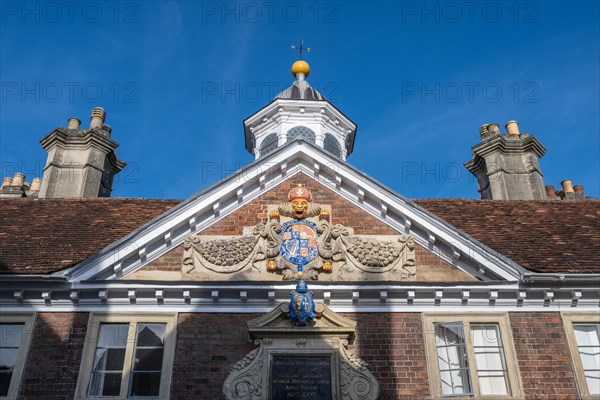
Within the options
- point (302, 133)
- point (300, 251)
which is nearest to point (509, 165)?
point (302, 133)

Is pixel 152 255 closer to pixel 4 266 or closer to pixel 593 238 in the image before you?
pixel 4 266

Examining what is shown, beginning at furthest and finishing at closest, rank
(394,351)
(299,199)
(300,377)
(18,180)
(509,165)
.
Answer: (18,180) → (509,165) → (299,199) → (394,351) → (300,377)

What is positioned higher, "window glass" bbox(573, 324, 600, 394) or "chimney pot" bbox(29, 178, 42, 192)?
"chimney pot" bbox(29, 178, 42, 192)

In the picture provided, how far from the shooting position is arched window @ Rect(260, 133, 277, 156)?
1881 centimetres

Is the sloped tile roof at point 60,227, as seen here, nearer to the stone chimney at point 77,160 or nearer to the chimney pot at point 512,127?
the stone chimney at point 77,160

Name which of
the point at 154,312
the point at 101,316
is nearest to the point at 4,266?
the point at 101,316

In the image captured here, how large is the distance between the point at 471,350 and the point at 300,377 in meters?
3.25

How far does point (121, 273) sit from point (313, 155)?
4.71 meters

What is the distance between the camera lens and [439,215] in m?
15.5

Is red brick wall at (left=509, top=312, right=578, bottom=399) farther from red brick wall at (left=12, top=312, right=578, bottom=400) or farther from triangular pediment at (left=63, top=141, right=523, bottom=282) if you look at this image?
triangular pediment at (left=63, top=141, right=523, bottom=282)

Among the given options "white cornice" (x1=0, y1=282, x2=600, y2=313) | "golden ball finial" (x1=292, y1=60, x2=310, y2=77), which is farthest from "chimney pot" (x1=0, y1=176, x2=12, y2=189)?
"white cornice" (x1=0, y1=282, x2=600, y2=313)

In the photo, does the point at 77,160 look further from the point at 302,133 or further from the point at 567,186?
the point at 567,186

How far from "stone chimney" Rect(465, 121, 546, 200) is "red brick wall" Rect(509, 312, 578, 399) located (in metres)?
9.03

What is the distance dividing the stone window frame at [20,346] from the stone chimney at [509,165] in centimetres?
1479
